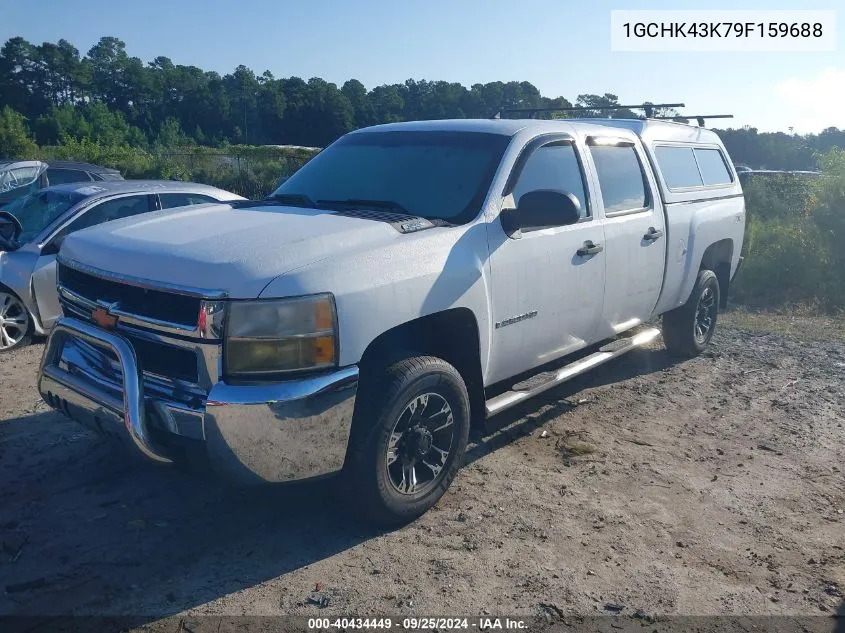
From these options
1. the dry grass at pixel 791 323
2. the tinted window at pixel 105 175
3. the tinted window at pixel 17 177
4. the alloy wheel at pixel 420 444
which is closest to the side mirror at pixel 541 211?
the alloy wheel at pixel 420 444

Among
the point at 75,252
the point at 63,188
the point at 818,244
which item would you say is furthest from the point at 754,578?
the point at 818,244

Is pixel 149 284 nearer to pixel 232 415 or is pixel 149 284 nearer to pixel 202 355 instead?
pixel 202 355

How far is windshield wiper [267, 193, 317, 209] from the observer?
14.9 ft

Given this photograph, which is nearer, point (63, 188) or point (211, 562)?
point (211, 562)

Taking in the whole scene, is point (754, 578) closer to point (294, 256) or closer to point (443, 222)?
point (443, 222)

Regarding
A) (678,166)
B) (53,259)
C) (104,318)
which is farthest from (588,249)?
(53,259)

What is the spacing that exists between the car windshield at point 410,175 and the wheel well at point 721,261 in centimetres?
325

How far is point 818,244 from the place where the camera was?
37.1ft

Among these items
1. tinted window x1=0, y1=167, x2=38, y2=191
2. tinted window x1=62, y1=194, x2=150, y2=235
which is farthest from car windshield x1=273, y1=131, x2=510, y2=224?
tinted window x1=0, y1=167, x2=38, y2=191

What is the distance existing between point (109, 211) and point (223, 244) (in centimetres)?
447

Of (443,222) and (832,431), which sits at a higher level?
(443,222)

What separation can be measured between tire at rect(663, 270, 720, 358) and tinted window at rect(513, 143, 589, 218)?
240 centimetres

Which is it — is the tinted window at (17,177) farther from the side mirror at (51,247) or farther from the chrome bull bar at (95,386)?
the chrome bull bar at (95,386)

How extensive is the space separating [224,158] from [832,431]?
21731 mm
